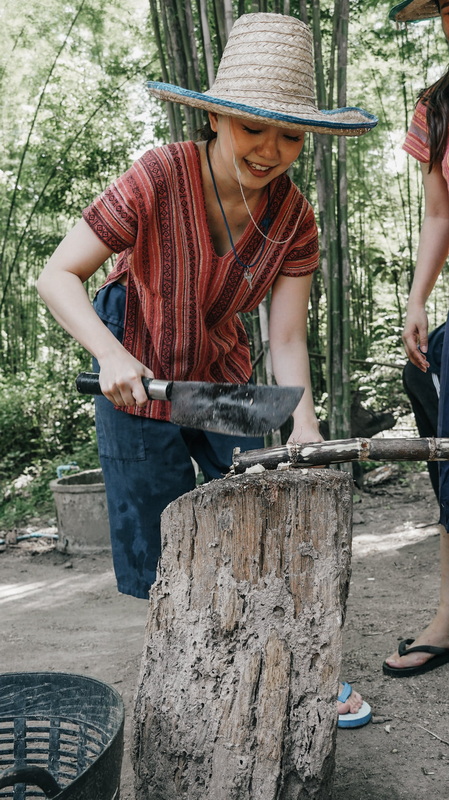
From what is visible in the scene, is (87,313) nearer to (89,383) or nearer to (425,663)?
(89,383)

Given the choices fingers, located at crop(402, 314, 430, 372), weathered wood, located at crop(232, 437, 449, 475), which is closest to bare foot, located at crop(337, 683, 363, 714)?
weathered wood, located at crop(232, 437, 449, 475)

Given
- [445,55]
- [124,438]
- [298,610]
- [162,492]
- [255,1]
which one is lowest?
[298,610]

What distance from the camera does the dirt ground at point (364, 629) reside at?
1787mm

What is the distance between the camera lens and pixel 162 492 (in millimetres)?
1970

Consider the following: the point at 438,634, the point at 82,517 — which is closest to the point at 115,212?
the point at 438,634

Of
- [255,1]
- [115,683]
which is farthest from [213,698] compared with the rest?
[255,1]

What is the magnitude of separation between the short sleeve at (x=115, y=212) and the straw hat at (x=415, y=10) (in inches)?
42.6

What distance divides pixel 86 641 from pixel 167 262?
1581 millimetres

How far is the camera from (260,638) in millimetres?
1464

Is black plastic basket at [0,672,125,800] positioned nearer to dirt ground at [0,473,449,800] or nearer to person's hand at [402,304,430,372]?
dirt ground at [0,473,449,800]

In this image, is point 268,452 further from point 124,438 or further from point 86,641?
point 86,641

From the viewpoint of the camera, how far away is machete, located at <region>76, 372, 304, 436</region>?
1.57 metres

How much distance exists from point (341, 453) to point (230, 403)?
26 centimetres

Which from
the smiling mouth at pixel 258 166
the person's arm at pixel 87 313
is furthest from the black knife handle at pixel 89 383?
the smiling mouth at pixel 258 166
